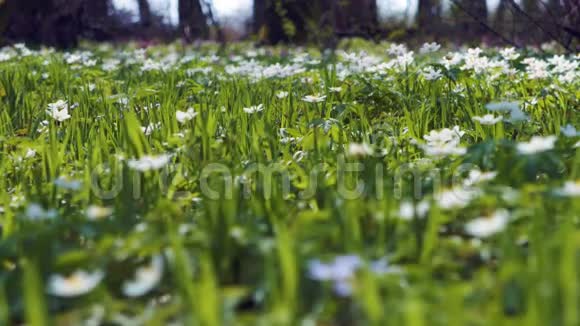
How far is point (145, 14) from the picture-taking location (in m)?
16.0

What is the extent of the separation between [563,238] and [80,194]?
102cm

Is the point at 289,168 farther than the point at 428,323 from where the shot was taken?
Yes

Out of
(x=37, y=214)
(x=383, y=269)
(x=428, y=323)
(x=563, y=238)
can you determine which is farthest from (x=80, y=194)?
(x=563, y=238)

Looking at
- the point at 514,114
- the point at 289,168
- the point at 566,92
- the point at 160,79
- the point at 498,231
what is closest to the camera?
the point at 498,231

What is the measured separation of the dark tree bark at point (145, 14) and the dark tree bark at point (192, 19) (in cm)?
348

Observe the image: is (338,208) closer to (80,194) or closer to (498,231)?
(498,231)

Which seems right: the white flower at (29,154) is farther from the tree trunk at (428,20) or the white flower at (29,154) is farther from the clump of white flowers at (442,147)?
the tree trunk at (428,20)

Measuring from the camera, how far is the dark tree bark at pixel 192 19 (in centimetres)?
1071

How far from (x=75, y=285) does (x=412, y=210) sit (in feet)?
2.00

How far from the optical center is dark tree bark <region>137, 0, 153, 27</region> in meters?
15.7

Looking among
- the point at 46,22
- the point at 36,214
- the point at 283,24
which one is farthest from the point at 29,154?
the point at 283,24

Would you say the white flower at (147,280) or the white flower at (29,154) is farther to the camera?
the white flower at (29,154)

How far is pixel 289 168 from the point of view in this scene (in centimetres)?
183

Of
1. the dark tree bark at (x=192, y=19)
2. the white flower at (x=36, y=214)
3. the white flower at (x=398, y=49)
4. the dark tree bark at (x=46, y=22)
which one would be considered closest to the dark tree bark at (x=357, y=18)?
the dark tree bark at (x=192, y=19)
